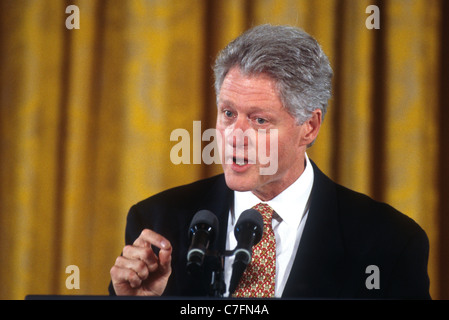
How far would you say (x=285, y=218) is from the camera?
80.6 inches

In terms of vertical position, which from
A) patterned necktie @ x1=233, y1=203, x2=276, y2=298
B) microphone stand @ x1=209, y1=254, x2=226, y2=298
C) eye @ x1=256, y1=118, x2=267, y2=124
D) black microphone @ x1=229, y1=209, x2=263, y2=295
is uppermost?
eye @ x1=256, y1=118, x2=267, y2=124

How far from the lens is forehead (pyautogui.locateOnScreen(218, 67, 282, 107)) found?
1969 mm

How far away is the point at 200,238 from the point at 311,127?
788mm

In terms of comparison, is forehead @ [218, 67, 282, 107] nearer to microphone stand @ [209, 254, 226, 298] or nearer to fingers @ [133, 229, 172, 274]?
fingers @ [133, 229, 172, 274]

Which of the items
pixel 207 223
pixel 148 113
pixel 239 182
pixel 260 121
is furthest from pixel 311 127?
pixel 207 223

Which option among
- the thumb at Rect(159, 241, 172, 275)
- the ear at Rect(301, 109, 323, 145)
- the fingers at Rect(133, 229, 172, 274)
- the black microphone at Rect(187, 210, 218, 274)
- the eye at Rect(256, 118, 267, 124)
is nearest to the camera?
the black microphone at Rect(187, 210, 218, 274)

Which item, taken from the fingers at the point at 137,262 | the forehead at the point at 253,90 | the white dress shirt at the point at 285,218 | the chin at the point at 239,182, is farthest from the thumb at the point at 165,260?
the forehead at the point at 253,90

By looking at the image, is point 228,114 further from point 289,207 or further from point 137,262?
point 137,262

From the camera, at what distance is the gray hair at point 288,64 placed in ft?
6.44

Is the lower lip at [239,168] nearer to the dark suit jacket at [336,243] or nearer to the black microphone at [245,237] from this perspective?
the dark suit jacket at [336,243]

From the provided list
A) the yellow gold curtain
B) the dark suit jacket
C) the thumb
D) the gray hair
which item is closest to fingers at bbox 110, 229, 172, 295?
the thumb
